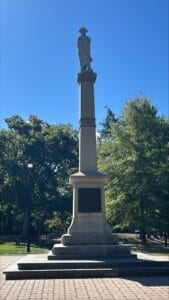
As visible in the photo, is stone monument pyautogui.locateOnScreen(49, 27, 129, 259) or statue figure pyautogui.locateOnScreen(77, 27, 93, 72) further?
statue figure pyautogui.locateOnScreen(77, 27, 93, 72)

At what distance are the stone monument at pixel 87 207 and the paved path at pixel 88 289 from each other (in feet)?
8.36

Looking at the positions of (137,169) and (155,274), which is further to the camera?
(137,169)

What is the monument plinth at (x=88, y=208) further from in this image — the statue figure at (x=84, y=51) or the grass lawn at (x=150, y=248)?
the grass lawn at (x=150, y=248)

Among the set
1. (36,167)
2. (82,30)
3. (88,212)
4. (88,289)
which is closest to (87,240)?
(88,212)

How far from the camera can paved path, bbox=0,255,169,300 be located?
27.6ft

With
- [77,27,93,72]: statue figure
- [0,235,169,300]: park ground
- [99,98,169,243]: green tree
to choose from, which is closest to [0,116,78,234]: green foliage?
[99,98,169,243]: green tree

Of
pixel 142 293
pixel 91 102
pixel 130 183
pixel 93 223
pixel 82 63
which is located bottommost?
pixel 142 293

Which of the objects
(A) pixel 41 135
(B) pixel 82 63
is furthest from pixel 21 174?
(B) pixel 82 63

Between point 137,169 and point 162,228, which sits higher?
point 137,169

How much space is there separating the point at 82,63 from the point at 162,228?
13.1 m

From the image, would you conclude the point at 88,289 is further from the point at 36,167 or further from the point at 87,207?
the point at 36,167

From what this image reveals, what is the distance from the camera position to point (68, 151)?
38375mm

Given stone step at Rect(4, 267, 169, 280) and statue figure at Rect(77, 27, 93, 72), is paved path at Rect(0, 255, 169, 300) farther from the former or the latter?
statue figure at Rect(77, 27, 93, 72)

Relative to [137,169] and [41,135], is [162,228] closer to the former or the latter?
[137,169]
